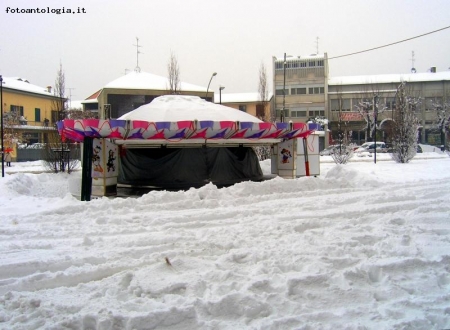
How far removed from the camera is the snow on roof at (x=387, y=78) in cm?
6022

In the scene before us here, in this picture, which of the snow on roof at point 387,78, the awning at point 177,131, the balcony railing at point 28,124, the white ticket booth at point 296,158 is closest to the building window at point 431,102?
the snow on roof at point 387,78

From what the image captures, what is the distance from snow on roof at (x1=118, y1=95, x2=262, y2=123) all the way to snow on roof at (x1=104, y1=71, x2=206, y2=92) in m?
23.2

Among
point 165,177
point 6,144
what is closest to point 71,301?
point 165,177

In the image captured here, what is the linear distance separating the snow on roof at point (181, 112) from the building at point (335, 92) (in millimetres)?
40889

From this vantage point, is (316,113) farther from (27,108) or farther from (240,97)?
(27,108)

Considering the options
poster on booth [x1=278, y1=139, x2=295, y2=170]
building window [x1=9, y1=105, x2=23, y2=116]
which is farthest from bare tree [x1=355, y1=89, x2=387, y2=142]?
building window [x1=9, y1=105, x2=23, y2=116]

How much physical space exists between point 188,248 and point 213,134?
910 centimetres

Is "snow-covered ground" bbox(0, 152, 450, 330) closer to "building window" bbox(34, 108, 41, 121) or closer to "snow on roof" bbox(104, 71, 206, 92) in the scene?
"snow on roof" bbox(104, 71, 206, 92)

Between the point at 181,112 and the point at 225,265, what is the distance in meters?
12.2

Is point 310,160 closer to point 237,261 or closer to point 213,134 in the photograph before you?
point 213,134

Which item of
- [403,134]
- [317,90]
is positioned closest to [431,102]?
[317,90]

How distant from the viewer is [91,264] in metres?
5.43

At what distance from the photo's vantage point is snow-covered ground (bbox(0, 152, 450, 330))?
388cm

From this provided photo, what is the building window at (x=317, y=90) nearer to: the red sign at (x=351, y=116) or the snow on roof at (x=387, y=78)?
the snow on roof at (x=387, y=78)
